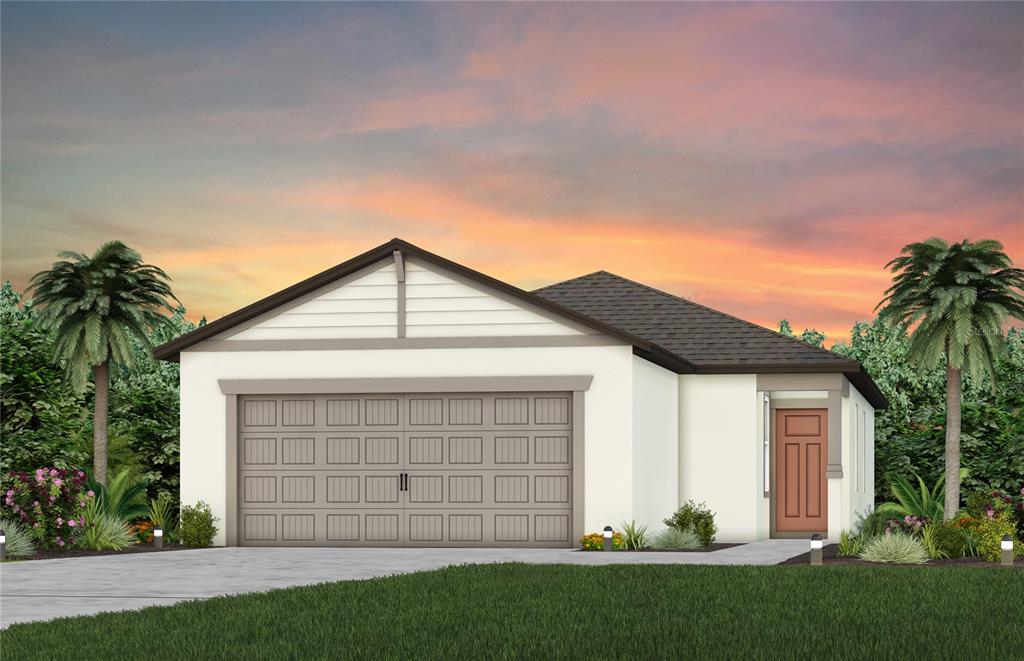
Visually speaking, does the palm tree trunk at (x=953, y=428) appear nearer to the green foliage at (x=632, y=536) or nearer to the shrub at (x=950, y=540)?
the shrub at (x=950, y=540)

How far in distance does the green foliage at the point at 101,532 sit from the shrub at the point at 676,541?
915cm

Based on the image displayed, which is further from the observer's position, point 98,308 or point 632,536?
point 98,308

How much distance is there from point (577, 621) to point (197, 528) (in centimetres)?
1269

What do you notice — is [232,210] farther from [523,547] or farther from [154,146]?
[523,547]

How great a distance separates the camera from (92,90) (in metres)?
30.2

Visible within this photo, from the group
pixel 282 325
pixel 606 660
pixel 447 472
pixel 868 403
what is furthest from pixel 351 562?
pixel 868 403

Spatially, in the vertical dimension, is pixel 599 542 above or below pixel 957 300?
below

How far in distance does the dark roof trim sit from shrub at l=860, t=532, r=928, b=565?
5337 millimetres

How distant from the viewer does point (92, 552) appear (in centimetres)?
2355

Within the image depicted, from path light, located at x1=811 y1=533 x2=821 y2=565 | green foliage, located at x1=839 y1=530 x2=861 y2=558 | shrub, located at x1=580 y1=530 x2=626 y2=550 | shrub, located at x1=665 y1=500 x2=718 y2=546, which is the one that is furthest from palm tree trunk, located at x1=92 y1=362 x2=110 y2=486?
path light, located at x1=811 y1=533 x2=821 y2=565

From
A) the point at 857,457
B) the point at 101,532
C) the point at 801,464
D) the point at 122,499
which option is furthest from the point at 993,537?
the point at 122,499

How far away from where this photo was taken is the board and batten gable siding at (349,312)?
81.3ft

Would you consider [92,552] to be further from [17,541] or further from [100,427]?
[100,427]

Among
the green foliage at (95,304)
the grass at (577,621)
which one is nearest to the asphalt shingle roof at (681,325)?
the green foliage at (95,304)
